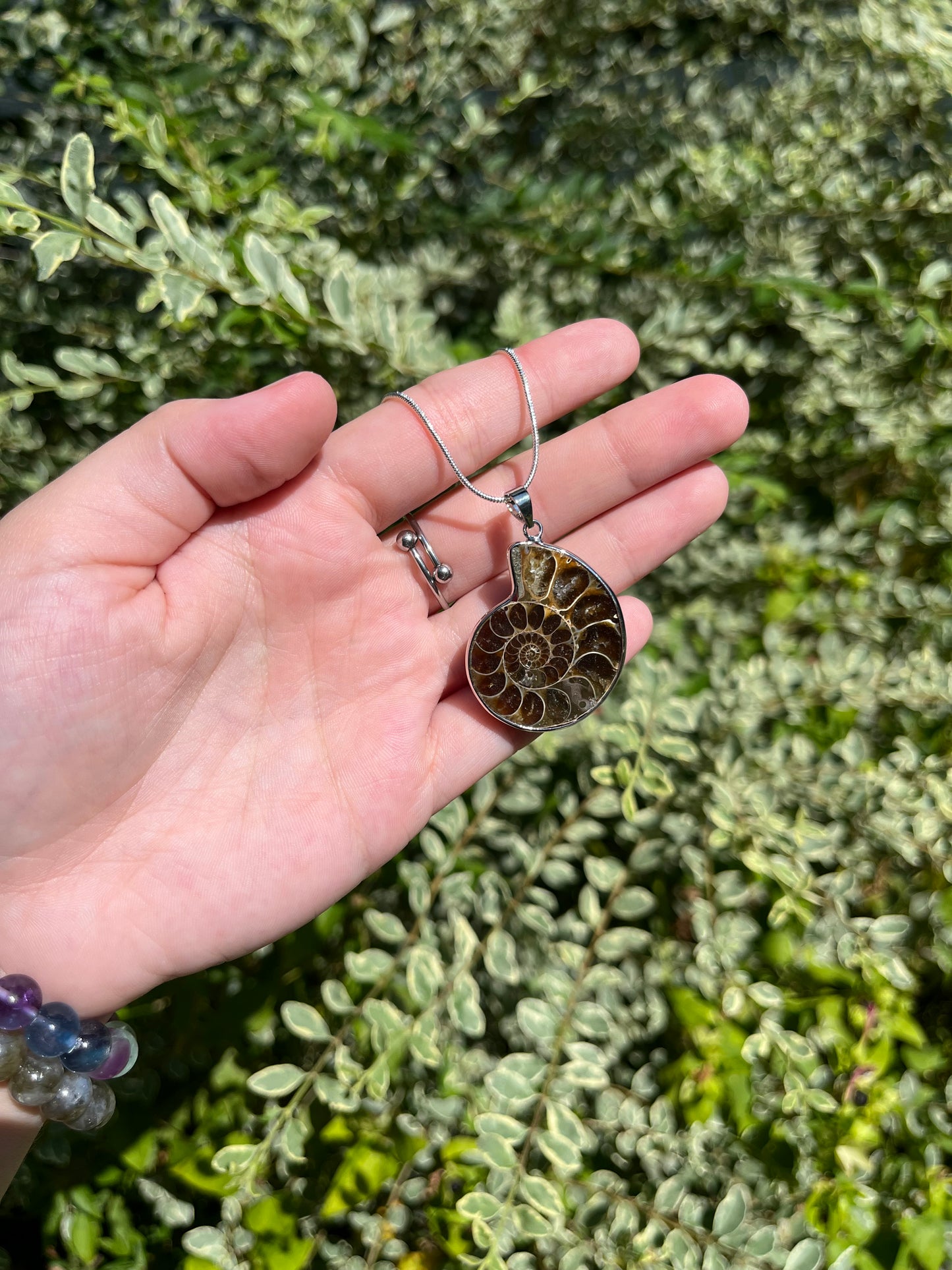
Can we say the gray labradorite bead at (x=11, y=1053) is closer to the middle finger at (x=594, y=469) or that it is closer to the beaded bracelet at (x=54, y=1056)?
the beaded bracelet at (x=54, y=1056)

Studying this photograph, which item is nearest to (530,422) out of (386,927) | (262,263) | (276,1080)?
(262,263)

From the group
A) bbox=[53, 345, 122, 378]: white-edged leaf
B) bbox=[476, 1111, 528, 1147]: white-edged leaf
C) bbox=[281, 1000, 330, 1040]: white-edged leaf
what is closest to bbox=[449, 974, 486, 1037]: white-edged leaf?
bbox=[476, 1111, 528, 1147]: white-edged leaf

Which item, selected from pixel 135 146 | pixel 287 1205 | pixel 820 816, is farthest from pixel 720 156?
pixel 287 1205

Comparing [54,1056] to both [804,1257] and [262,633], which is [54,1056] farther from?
[804,1257]

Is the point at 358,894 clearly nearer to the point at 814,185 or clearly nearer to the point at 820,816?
A: the point at 820,816

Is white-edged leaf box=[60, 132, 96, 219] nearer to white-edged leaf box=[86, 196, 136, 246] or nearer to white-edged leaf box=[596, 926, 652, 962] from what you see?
white-edged leaf box=[86, 196, 136, 246]

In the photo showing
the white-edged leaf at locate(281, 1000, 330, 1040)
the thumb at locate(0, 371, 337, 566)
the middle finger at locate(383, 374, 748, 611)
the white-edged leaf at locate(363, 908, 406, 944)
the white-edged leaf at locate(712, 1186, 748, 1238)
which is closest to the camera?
the thumb at locate(0, 371, 337, 566)
